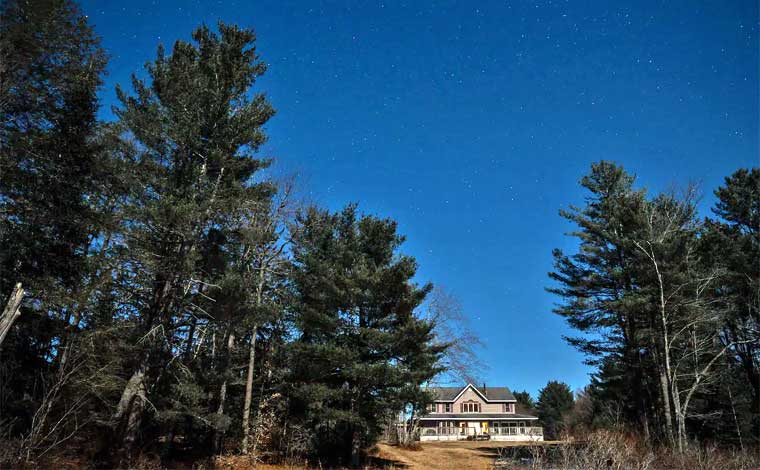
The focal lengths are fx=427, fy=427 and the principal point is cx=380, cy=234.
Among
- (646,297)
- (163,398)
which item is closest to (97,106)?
(163,398)

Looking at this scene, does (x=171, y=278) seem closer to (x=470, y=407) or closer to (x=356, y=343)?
(x=356, y=343)

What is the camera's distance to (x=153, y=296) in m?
13.8

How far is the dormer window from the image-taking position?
5322 cm

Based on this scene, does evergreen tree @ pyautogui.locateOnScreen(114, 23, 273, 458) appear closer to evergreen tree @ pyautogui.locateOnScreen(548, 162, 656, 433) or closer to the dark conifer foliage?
the dark conifer foliage

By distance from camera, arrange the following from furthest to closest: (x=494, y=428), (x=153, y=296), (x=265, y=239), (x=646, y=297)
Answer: (x=494, y=428) → (x=646, y=297) → (x=265, y=239) → (x=153, y=296)

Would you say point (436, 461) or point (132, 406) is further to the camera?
point (436, 461)

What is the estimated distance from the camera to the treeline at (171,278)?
1096 cm

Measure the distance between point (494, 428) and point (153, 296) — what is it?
46.5m

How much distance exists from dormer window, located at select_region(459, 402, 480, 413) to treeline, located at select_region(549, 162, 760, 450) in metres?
29.1

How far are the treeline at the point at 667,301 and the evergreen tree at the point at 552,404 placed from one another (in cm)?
3510

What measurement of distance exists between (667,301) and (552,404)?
49768 millimetres

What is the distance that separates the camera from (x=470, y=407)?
175 ft

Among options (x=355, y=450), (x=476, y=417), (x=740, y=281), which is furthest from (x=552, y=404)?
(x=355, y=450)

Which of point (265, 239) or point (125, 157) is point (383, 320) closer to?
point (265, 239)
